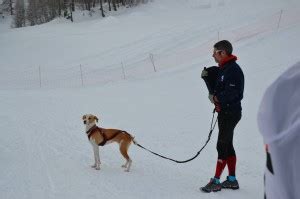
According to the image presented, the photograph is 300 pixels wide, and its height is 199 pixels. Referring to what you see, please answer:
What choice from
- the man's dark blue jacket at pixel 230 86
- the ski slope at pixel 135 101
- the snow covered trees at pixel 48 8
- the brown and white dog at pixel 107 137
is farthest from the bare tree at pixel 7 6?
the man's dark blue jacket at pixel 230 86

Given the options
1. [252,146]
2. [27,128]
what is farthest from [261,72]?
[27,128]

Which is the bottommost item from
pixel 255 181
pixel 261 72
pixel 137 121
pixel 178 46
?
pixel 255 181

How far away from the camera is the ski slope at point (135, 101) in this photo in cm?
766

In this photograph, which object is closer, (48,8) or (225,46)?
(225,46)

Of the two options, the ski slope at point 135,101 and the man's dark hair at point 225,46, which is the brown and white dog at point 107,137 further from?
the man's dark hair at point 225,46

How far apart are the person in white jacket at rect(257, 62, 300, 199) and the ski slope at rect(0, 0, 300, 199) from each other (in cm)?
559

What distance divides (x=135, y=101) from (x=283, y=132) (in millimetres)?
16241

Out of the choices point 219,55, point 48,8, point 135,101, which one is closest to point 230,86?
point 219,55

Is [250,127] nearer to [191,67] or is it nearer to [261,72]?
[261,72]

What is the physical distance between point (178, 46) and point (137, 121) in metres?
18.7

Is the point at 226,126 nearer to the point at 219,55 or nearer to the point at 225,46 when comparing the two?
the point at 219,55

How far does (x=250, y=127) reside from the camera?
11.9 metres

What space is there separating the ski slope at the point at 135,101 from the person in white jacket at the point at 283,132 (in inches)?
220

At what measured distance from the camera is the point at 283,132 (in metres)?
1.05
